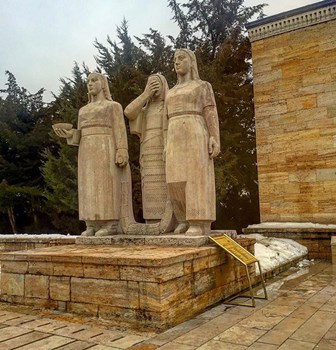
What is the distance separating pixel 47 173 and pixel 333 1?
10740mm

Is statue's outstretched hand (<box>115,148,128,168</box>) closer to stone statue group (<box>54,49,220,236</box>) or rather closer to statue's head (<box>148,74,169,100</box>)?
stone statue group (<box>54,49,220,236</box>)

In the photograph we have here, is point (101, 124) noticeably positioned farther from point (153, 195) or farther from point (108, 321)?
point (108, 321)

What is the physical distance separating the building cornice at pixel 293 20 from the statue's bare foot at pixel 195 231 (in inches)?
264

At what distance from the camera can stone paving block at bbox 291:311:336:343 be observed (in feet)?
10.7

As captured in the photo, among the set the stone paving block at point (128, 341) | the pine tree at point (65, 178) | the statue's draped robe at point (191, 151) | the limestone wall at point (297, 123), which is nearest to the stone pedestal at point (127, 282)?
the stone paving block at point (128, 341)

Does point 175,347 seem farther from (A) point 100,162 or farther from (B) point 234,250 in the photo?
(A) point 100,162

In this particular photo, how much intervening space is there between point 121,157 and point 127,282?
2.22 metres

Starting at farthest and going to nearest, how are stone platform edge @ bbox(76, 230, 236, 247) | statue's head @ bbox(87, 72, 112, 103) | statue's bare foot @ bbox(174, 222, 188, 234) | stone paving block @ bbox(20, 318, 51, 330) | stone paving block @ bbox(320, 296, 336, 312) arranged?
statue's head @ bbox(87, 72, 112, 103) → statue's bare foot @ bbox(174, 222, 188, 234) → stone platform edge @ bbox(76, 230, 236, 247) → stone paving block @ bbox(320, 296, 336, 312) → stone paving block @ bbox(20, 318, 51, 330)

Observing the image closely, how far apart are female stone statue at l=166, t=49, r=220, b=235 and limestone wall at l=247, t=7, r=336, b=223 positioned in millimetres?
4759

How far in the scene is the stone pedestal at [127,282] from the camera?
3.71m

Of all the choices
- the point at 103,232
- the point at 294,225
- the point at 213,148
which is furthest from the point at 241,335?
the point at 294,225

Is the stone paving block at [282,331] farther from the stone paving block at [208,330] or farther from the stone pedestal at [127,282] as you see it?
the stone pedestal at [127,282]

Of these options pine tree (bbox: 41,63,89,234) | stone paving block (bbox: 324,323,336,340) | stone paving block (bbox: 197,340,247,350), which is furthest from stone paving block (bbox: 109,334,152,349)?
pine tree (bbox: 41,63,89,234)

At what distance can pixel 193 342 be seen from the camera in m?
3.22
